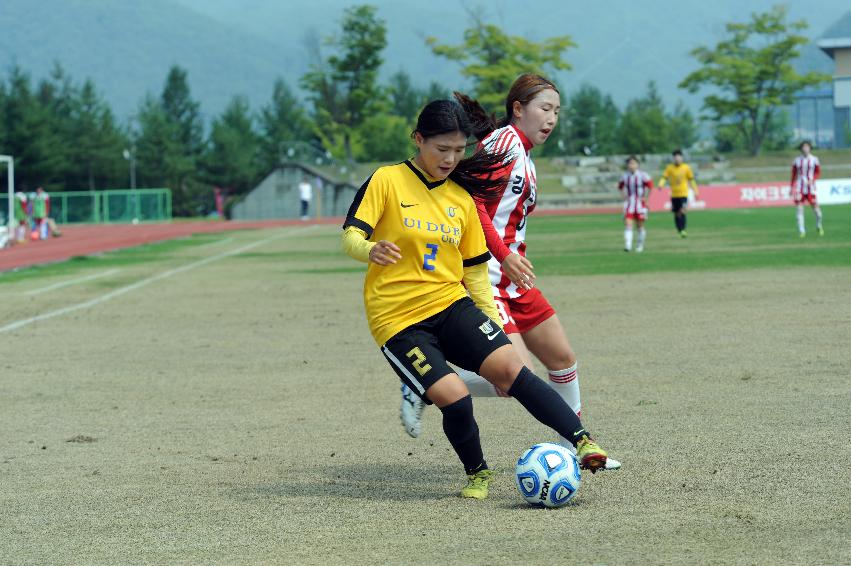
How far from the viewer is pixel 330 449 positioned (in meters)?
7.95

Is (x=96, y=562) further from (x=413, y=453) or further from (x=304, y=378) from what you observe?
(x=304, y=378)

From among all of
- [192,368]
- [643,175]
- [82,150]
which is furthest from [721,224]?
[82,150]

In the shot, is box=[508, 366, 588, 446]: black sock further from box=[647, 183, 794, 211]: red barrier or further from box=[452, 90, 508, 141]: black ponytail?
box=[647, 183, 794, 211]: red barrier

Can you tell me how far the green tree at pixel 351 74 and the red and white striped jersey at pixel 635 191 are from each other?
58470 millimetres

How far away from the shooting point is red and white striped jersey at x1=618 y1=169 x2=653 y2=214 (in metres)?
28.9

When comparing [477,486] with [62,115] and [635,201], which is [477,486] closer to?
[635,201]

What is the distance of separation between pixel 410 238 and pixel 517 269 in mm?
602

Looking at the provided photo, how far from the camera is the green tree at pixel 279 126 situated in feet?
418

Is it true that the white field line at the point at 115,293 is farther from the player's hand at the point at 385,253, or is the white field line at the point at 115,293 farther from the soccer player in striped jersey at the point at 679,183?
the soccer player in striped jersey at the point at 679,183

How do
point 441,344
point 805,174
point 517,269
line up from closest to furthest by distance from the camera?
point 441,344 < point 517,269 < point 805,174

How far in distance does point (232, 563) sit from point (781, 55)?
8624 centimetres

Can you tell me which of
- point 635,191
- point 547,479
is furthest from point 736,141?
point 547,479

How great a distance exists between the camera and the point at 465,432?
6430 millimetres

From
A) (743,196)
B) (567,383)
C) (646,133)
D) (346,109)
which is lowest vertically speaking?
(567,383)
